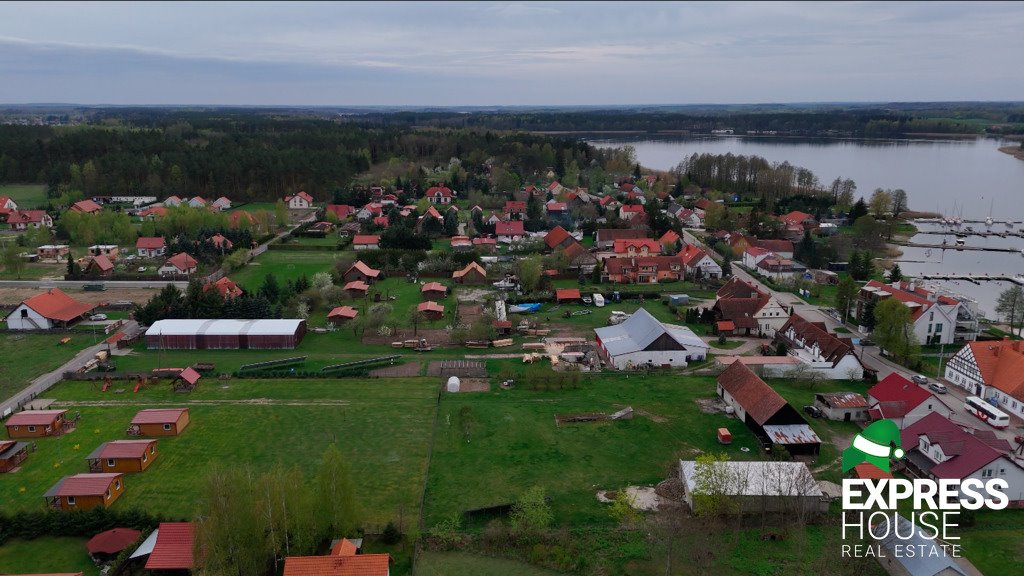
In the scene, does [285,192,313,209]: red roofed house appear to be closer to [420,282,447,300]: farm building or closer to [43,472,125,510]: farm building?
[420,282,447,300]: farm building

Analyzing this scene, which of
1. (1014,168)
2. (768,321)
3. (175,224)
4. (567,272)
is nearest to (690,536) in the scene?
(768,321)

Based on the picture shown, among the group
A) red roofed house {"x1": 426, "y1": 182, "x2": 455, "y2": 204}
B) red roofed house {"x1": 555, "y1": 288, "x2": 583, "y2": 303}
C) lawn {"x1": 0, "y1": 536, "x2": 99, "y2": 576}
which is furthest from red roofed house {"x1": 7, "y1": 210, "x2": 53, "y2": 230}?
lawn {"x1": 0, "y1": 536, "x2": 99, "y2": 576}

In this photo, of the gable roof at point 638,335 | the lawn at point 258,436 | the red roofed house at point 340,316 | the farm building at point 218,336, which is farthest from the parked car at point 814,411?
the farm building at point 218,336

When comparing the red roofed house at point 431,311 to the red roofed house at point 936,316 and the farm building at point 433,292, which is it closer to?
the farm building at point 433,292

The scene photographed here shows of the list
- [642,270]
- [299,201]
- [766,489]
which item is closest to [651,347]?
[766,489]

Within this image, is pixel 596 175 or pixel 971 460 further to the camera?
pixel 596 175

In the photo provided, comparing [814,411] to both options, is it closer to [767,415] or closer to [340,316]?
[767,415]

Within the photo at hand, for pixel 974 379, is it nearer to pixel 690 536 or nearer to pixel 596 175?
pixel 690 536
